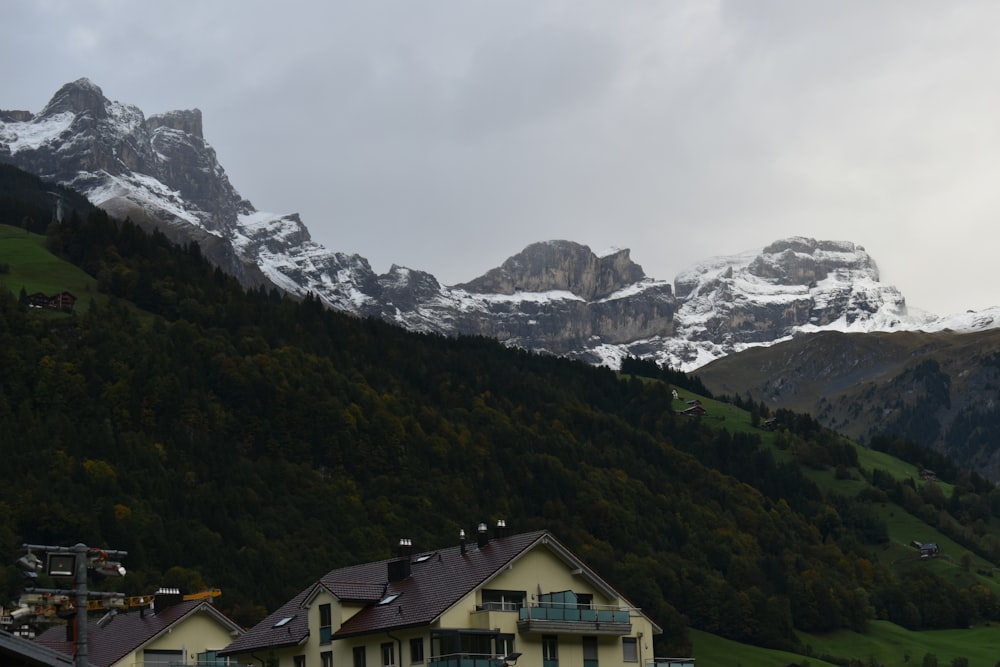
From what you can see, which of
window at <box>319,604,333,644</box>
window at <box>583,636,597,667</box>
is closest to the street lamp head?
window at <box>319,604,333,644</box>

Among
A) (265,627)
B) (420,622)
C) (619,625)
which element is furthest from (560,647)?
(265,627)

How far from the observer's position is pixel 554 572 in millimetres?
80562

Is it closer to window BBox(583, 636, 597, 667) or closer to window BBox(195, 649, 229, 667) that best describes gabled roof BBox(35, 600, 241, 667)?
window BBox(195, 649, 229, 667)

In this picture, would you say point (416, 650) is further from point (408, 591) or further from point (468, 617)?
point (408, 591)

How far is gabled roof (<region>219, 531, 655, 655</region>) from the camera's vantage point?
7588 cm

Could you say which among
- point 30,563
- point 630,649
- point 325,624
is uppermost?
point 30,563

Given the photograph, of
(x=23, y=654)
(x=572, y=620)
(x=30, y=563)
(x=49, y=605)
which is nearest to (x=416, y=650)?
(x=572, y=620)

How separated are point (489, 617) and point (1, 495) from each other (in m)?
128

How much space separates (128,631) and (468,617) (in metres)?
24.1

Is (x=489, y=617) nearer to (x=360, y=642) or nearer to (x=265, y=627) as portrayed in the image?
(x=360, y=642)

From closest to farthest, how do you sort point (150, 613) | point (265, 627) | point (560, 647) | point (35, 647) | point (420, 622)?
point (35, 647) < point (420, 622) < point (560, 647) < point (265, 627) < point (150, 613)

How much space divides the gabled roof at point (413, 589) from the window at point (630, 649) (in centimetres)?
241

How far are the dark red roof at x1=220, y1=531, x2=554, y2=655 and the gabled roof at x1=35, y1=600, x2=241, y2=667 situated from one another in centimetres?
463

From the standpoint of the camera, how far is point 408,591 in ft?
259
